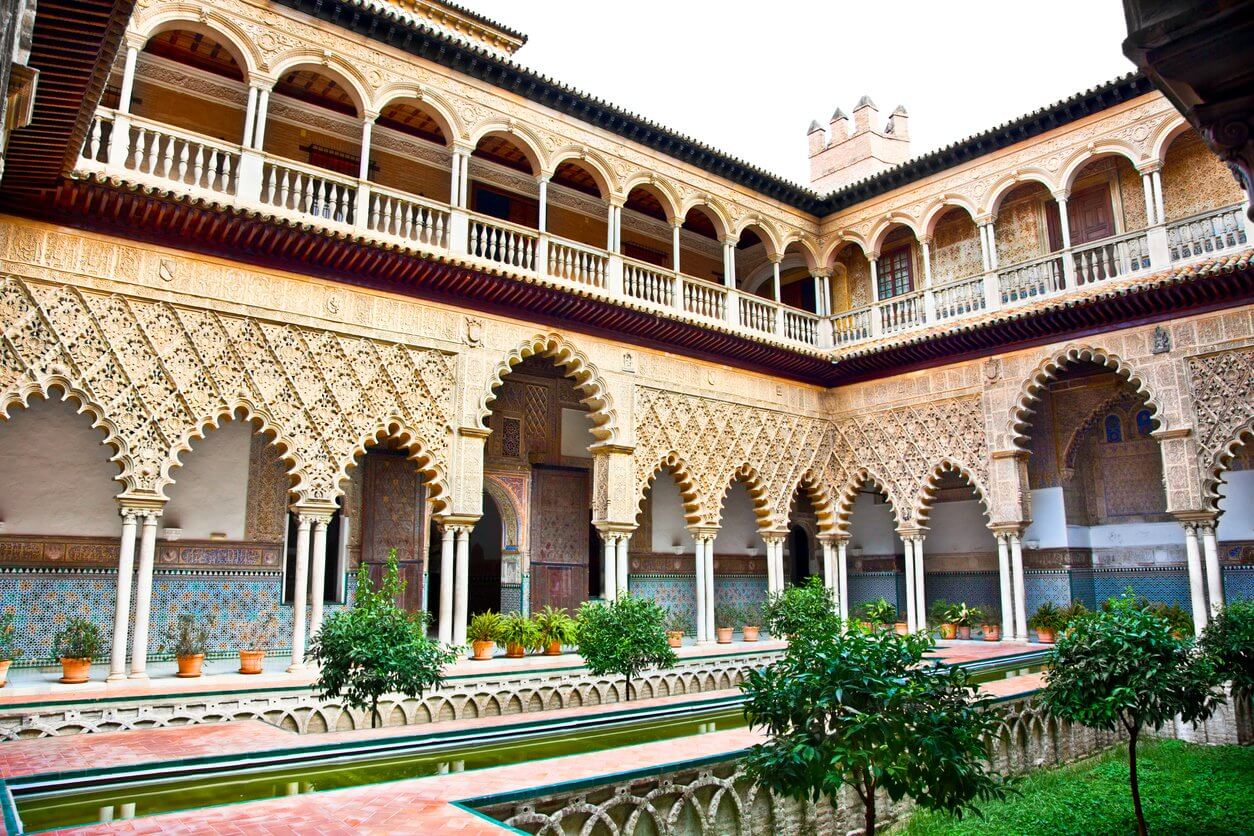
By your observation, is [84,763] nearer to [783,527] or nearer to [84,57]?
[84,57]

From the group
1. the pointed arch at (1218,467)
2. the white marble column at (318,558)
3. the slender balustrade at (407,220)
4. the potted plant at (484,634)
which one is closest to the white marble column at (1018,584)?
the pointed arch at (1218,467)

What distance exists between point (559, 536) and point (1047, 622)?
743cm

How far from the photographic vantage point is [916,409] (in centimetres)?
1373

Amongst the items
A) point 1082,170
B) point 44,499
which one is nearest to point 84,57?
point 44,499

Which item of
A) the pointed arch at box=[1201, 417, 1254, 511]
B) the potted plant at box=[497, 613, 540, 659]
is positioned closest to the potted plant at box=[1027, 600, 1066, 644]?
the pointed arch at box=[1201, 417, 1254, 511]

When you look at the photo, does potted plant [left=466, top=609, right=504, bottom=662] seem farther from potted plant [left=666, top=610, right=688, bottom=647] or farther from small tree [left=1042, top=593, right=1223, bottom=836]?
small tree [left=1042, top=593, right=1223, bottom=836]

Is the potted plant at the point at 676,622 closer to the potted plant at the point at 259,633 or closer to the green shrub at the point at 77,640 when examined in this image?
the potted plant at the point at 259,633

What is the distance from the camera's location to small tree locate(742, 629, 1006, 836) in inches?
137

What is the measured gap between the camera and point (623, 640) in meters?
7.80

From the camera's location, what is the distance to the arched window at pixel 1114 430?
13820mm

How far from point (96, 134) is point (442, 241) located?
3.68 meters

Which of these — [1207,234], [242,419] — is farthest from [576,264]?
[1207,234]

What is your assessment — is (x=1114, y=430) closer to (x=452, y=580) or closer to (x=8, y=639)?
(x=452, y=580)

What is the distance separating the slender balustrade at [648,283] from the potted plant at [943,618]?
6.78 metres
